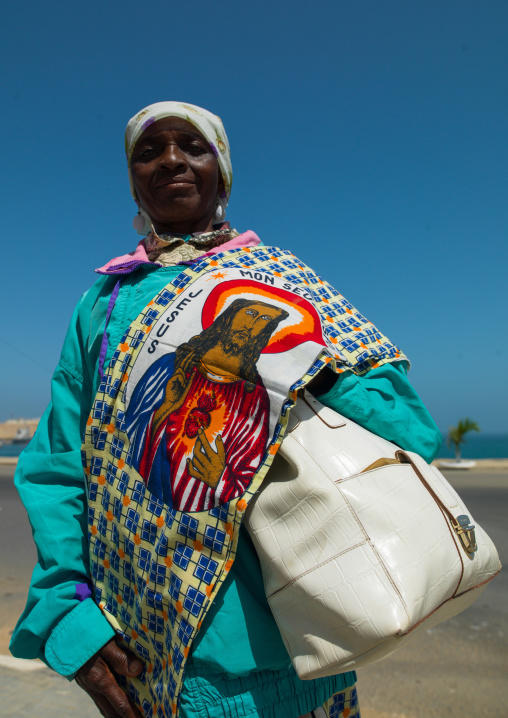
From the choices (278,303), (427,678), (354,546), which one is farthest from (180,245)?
(427,678)

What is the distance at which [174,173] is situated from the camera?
1.56 metres

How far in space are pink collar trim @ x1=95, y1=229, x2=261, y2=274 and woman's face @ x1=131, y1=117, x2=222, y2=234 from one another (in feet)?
0.41

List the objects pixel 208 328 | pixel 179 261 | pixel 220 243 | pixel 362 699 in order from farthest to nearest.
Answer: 1. pixel 362 699
2. pixel 220 243
3. pixel 179 261
4. pixel 208 328

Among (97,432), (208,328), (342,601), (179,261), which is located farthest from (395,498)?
(179,261)

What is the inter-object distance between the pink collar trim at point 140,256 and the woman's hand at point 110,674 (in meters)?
0.90

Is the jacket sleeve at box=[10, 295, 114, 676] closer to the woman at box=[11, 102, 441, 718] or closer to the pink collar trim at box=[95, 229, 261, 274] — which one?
the woman at box=[11, 102, 441, 718]

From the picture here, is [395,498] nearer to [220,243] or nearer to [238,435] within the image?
[238,435]

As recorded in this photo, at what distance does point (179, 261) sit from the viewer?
1452 mm

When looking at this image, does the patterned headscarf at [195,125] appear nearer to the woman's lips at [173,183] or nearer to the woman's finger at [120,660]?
the woman's lips at [173,183]

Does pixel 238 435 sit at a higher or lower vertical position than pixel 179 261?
lower

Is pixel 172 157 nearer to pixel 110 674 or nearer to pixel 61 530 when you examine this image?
pixel 61 530

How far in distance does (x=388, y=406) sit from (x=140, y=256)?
789 mm

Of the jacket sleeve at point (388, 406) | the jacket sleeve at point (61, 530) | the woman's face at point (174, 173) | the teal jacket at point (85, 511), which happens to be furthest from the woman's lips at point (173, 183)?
the jacket sleeve at point (388, 406)

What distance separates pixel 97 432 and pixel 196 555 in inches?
15.1
